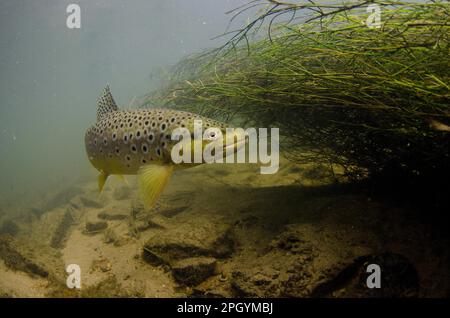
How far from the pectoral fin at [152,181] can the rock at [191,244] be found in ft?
1.91

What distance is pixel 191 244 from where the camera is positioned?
371cm

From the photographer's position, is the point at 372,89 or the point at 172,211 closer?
the point at 372,89

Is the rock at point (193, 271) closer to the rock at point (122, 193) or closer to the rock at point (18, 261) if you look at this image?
the rock at point (18, 261)

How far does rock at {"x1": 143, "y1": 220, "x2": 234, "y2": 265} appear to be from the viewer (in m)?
3.67

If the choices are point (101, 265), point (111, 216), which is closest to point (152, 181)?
point (101, 265)

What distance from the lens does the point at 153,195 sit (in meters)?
3.59

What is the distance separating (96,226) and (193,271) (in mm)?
3526

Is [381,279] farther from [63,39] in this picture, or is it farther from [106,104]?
[63,39]

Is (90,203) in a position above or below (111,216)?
below

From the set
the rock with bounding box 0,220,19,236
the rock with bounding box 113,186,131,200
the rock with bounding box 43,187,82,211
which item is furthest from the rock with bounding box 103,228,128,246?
the rock with bounding box 43,187,82,211

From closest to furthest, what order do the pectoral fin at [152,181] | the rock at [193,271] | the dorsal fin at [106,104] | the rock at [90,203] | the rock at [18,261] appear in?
the rock at [193,271], the pectoral fin at [152,181], the rock at [18,261], the dorsal fin at [106,104], the rock at [90,203]

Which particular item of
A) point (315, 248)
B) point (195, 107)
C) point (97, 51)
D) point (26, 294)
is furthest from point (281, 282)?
point (97, 51)

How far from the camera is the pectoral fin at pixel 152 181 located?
141 inches

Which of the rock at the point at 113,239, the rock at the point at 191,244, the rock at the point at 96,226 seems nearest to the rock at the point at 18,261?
the rock at the point at 113,239
